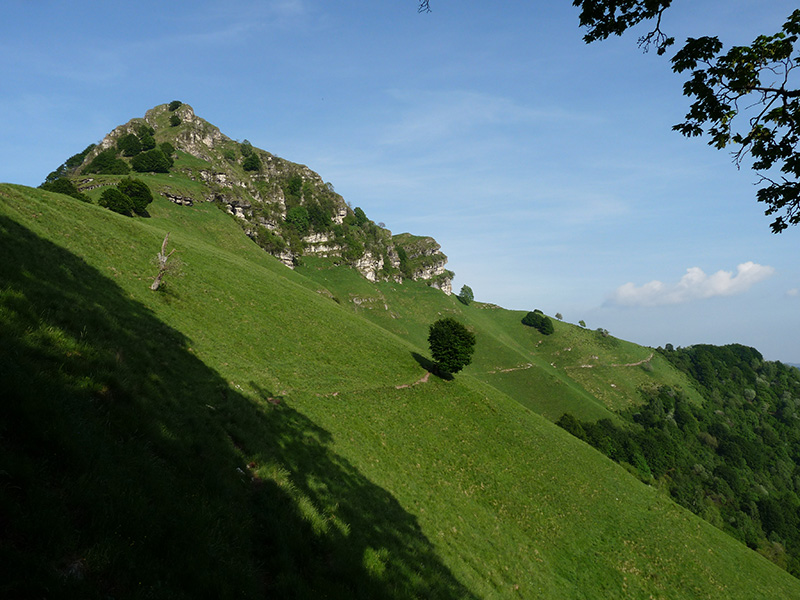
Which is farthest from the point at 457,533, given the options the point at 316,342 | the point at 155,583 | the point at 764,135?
the point at 316,342

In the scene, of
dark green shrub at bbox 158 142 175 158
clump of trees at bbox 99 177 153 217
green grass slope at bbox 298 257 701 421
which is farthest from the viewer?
dark green shrub at bbox 158 142 175 158

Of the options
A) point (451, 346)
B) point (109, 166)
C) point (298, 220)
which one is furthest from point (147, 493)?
point (298, 220)

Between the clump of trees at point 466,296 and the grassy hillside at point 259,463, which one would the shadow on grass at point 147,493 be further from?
the clump of trees at point 466,296

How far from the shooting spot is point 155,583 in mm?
5301

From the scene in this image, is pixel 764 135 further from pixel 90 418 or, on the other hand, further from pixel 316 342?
pixel 316 342

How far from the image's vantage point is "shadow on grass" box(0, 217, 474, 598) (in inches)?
203

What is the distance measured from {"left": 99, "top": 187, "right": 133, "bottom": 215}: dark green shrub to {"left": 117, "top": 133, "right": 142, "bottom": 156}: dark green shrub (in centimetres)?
5891

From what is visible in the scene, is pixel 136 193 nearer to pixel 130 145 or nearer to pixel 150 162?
pixel 150 162

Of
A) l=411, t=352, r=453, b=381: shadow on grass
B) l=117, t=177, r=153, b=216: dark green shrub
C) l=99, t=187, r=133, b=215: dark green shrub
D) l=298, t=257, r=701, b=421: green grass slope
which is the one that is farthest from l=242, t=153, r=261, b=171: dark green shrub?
l=411, t=352, r=453, b=381: shadow on grass

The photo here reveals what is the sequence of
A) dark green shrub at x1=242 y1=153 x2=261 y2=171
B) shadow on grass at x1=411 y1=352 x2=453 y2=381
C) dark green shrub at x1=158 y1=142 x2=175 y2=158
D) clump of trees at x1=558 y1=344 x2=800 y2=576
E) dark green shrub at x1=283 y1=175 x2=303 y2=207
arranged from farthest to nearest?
dark green shrub at x1=283 y1=175 x2=303 y2=207 < dark green shrub at x1=242 y1=153 x2=261 y2=171 < dark green shrub at x1=158 y1=142 x2=175 y2=158 < clump of trees at x1=558 y1=344 x2=800 y2=576 < shadow on grass at x1=411 y1=352 x2=453 y2=381

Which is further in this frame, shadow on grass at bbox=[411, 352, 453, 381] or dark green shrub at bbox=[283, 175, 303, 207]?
dark green shrub at bbox=[283, 175, 303, 207]

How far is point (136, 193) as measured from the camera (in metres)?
65.1

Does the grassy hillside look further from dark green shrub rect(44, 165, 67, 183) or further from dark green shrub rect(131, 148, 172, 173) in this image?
dark green shrub rect(44, 165, 67, 183)

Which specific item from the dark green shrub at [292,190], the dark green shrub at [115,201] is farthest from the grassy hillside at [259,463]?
Answer: the dark green shrub at [292,190]
